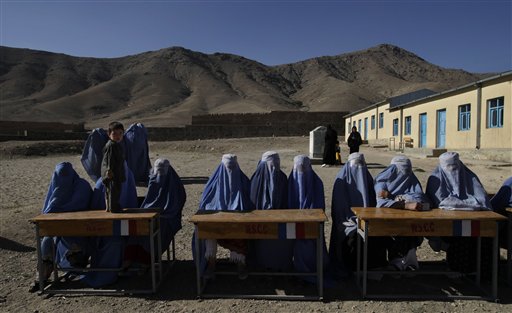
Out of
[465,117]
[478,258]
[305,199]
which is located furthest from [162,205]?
[465,117]

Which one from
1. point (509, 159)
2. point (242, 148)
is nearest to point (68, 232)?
point (509, 159)

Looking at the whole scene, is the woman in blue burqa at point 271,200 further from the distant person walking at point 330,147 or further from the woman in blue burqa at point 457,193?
the distant person walking at point 330,147

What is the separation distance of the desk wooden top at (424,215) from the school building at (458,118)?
478 inches

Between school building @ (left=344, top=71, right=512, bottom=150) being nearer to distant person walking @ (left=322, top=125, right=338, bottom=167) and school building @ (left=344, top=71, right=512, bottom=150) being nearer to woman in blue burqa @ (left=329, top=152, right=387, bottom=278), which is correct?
distant person walking @ (left=322, top=125, right=338, bottom=167)

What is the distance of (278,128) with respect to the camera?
36.4m

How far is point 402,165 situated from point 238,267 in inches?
73.9

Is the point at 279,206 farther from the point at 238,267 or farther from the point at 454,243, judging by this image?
the point at 454,243

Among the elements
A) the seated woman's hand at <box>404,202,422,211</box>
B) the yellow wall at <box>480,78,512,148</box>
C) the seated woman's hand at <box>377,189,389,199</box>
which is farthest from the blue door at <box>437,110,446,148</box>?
the seated woman's hand at <box>404,202,422,211</box>

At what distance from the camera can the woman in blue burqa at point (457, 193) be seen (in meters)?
3.56

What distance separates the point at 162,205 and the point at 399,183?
7.79 feet

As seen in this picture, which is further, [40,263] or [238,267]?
[238,267]

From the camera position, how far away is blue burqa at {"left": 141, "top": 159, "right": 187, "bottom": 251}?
3930mm

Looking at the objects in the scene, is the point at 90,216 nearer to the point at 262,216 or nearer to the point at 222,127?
the point at 262,216

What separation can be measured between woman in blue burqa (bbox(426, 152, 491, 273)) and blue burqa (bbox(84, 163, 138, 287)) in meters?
2.94
